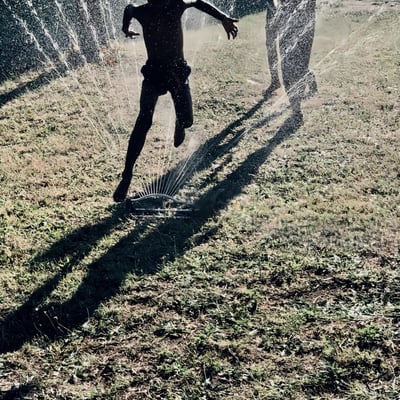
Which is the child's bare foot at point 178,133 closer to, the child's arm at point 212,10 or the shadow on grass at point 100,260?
the shadow on grass at point 100,260

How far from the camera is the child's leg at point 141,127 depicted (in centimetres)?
465

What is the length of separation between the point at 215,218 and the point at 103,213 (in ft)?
→ 3.56

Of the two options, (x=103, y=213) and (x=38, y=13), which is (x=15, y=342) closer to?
(x=103, y=213)

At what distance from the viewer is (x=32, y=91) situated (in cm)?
785

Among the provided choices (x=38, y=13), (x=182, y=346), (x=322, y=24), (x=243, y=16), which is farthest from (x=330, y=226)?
(x=38, y=13)

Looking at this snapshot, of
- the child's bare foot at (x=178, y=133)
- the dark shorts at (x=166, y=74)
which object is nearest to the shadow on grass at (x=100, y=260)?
the child's bare foot at (x=178, y=133)

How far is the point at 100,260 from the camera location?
4.18 m

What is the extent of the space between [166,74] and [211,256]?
173cm

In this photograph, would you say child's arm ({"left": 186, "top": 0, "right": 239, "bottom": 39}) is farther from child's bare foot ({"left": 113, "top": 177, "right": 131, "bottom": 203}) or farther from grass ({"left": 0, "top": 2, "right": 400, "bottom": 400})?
child's bare foot ({"left": 113, "top": 177, "right": 131, "bottom": 203})

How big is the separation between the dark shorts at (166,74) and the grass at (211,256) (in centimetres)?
111

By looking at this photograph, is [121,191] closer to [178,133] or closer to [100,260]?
[100,260]

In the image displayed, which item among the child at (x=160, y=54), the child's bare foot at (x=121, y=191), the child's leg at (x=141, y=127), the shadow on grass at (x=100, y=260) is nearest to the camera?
the shadow on grass at (x=100, y=260)

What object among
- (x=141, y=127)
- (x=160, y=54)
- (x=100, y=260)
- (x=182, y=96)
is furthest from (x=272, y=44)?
(x=100, y=260)

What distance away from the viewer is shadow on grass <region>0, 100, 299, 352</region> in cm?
355
